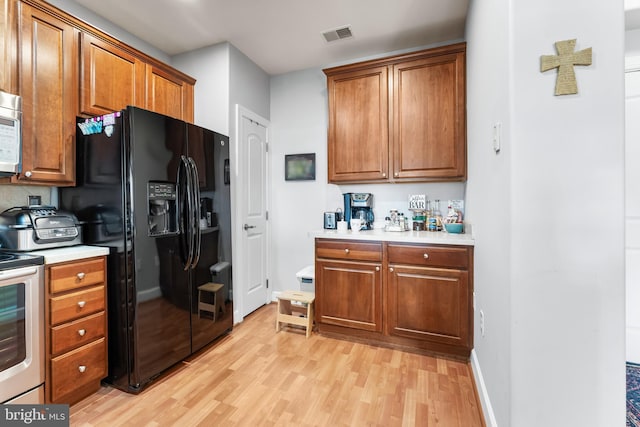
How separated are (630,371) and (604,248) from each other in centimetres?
184

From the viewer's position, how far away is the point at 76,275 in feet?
5.57

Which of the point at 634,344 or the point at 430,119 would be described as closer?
the point at 634,344

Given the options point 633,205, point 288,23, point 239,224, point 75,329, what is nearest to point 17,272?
Answer: point 75,329

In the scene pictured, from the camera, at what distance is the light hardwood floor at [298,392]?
1.60 m

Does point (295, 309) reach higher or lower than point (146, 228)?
lower

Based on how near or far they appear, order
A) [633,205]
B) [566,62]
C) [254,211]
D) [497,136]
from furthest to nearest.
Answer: [254,211] → [633,205] → [497,136] → [566,62]

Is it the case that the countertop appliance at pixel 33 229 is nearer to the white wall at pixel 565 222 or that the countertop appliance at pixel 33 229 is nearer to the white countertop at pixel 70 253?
the white countertop at pixel 70 253

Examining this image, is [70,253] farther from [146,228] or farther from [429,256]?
[429,256]

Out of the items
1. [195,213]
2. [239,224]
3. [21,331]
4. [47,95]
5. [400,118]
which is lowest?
[21,331]

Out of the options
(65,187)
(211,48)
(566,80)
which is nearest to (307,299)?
(65,187)

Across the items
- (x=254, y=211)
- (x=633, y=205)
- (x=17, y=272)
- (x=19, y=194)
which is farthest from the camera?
(x=254, y=211)

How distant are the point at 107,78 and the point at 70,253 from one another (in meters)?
1.33

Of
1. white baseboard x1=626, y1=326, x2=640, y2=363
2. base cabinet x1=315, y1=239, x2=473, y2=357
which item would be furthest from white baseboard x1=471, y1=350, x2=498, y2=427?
white baseboard x1=626, y1=326, x2=640, y2=363

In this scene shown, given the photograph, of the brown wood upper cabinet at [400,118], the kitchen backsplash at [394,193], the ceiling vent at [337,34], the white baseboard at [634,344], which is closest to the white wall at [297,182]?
the kitchen backsplash at [394,193]
